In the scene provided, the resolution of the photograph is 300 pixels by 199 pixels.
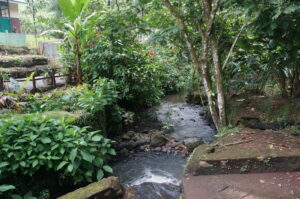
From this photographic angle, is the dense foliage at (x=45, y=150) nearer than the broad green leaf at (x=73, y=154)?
Yes

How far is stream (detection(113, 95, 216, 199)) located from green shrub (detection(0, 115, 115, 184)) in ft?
3.46

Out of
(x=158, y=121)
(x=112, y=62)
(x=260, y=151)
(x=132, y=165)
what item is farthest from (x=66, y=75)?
(x=260, y=151)

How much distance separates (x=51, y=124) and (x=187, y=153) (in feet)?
11.5

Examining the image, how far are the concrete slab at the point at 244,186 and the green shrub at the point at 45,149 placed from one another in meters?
1.43

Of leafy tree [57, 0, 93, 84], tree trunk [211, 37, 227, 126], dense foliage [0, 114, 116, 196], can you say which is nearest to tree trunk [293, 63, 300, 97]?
tree trunk [211, 37, 227, 126]

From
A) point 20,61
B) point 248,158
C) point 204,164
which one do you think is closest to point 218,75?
point 248,158

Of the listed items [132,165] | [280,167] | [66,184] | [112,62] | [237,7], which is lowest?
[132,165]

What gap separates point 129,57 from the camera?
278 inches

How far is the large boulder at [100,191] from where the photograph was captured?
3.17m

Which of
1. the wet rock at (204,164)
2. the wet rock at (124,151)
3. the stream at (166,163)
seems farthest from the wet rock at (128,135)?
the wet rock at (204,164)

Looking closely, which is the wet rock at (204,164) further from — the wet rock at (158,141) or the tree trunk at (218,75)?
the wet rock at (158,141)

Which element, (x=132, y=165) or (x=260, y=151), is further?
(x=132, y=165)

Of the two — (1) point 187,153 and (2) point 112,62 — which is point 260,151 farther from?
(2) point 112,62

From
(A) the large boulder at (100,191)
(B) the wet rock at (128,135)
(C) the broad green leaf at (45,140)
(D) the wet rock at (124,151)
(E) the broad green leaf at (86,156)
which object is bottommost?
(D) the wet rock at (124,151)
